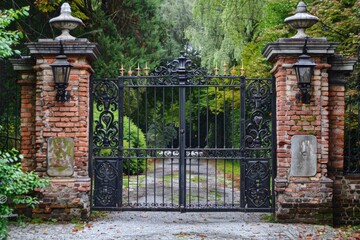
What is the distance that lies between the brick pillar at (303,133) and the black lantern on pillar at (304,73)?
0.15 metres

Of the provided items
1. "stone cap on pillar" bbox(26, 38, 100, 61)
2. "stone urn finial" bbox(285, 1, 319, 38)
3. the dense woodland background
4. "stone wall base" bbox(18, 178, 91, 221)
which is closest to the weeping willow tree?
the dense woodland background

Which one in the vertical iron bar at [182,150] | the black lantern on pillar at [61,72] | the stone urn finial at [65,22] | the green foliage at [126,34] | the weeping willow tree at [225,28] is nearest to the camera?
the black lantern on pillar at [61,72]

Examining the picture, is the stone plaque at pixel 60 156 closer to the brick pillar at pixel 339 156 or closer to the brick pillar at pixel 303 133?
the brick pillar at pixel 303 133

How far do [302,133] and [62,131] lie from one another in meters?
3.94

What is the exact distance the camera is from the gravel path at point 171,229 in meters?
7.37

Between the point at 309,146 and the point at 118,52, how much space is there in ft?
38.5

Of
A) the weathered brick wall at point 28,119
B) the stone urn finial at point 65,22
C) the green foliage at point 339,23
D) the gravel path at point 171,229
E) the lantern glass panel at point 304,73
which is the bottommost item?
the gravel path at point 171,229

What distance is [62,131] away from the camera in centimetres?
828

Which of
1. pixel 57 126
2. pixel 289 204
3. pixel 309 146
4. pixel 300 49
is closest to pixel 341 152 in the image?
pixel 309 146

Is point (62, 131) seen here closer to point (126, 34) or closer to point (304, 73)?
point (304, 73)

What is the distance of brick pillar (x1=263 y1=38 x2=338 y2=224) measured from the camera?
8.13 metres

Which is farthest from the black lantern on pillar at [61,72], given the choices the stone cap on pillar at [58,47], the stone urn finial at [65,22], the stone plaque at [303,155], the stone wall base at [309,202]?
the stone wall base at [309,202]

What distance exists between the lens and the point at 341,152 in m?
8.50

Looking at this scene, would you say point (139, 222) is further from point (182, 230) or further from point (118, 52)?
point (118, 52)
